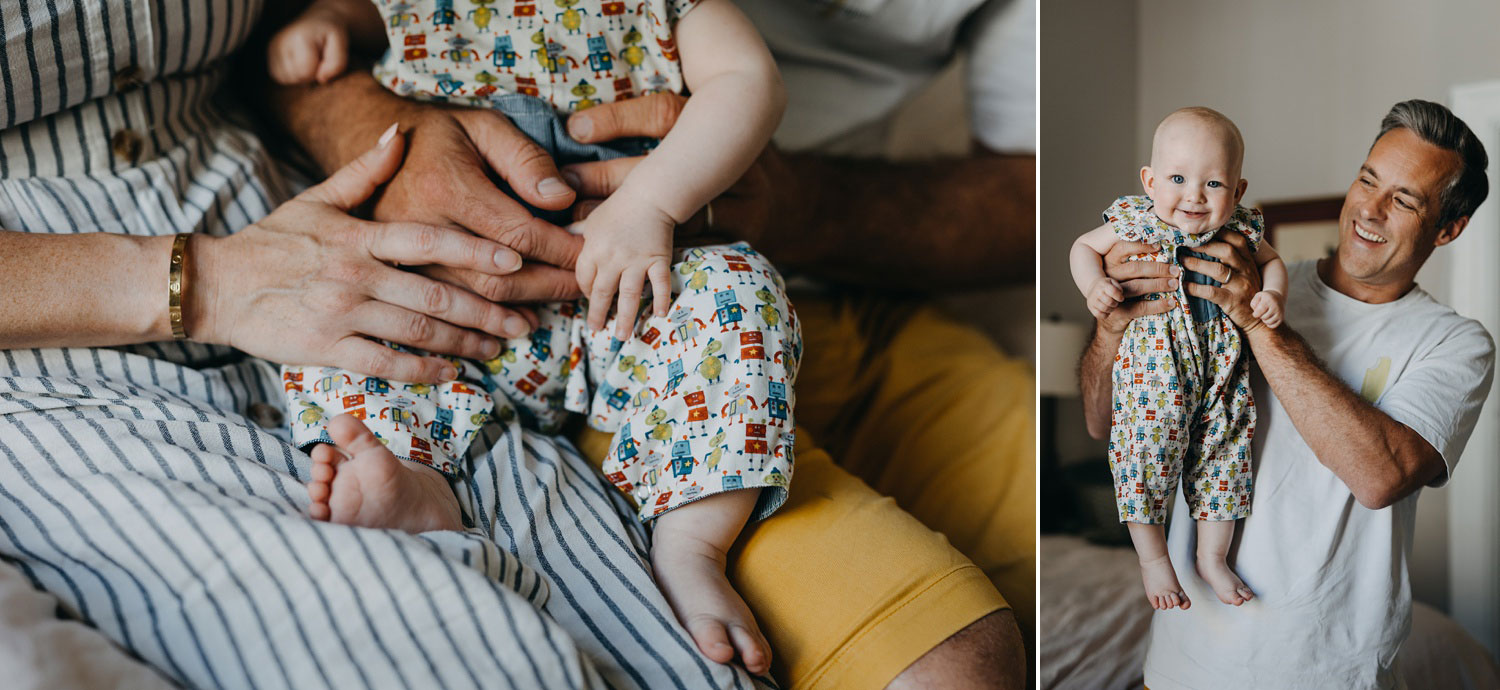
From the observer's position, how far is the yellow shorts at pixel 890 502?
0.61 meters

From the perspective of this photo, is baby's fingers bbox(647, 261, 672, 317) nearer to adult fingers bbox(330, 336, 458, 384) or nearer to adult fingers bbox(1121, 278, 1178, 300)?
adult fingers bbox(330, 336, 458, 384)

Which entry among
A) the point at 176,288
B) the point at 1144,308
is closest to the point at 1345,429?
the point at 1144,308

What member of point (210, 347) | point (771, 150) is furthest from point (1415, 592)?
point (210, 347)

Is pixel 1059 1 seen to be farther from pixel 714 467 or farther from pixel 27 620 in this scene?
pixel 27 620

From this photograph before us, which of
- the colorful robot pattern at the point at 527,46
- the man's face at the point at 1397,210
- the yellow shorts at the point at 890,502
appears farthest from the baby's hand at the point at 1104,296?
the colorful robot pattern at the point at 527,46

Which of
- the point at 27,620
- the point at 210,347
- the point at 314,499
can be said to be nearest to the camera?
the point at 27,620

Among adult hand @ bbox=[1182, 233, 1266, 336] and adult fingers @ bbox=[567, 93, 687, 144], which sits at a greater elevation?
adult fingers @ bbox=[567, 93, 687, 144]

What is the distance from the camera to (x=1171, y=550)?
19.5 inches

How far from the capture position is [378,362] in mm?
698

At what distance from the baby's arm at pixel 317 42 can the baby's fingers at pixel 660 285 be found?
0.43 meters

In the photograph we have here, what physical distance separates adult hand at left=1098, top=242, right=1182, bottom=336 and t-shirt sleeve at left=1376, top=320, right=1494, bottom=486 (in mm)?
122

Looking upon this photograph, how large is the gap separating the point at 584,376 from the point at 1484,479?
62 cm

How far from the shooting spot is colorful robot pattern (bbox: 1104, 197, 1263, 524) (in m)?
0.47

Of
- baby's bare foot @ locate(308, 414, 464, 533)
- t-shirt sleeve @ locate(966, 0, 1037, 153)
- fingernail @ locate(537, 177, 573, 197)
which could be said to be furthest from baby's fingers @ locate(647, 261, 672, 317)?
t-shirt sleeve @ locate(966, 0, 1037, 153)
